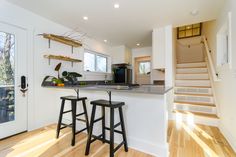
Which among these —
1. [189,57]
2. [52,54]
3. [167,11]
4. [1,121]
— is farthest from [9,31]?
[189,57]

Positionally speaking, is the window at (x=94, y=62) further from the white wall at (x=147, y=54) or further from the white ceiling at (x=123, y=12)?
the white wall at (x=147, y=54)

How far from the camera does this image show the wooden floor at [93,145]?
67.9 inches

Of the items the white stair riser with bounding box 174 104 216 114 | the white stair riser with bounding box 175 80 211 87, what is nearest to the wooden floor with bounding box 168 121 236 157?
the white stair riser with bounding box 174 104 216 114

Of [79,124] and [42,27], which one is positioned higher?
[42,27]

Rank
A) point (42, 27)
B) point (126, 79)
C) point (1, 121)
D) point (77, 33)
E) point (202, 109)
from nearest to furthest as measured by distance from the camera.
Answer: point (1, 121) < point (42, 27) < point (202, 109) < point (77, 33) < point (126, 79)

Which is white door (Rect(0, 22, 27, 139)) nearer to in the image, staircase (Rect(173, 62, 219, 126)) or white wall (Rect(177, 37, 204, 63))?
staircase (Rect(173, 62, 219, 126))

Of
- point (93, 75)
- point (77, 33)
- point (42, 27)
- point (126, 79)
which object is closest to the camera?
point (42, 27)

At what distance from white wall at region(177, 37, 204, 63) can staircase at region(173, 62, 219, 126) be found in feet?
3.23

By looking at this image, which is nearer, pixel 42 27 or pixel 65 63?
pixel 42 27

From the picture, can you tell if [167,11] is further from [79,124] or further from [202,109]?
[79,124]

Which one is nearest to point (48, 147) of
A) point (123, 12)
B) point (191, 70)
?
point (123, 12)

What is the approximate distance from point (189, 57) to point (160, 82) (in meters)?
1.82

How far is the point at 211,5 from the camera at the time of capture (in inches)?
88.2

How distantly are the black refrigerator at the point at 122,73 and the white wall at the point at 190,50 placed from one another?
234 centimetres
